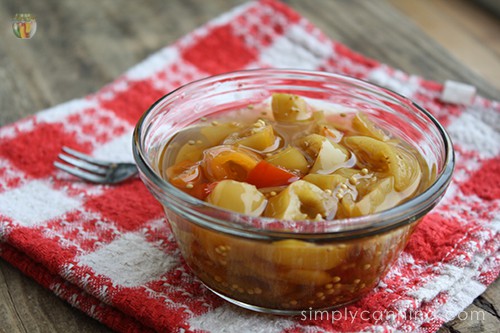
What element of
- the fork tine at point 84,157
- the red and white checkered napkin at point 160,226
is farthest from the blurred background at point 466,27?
the fork tine at point 84,157

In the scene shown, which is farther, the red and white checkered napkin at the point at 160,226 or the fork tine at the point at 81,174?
the fork tine at the point at 81,174

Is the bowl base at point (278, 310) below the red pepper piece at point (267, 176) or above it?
below

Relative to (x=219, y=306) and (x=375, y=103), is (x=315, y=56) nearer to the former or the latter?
(x=375, y=103)

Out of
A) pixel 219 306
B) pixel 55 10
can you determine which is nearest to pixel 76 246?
pixel 219 306

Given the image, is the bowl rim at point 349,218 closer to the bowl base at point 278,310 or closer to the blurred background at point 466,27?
the bowl base at point 278,310

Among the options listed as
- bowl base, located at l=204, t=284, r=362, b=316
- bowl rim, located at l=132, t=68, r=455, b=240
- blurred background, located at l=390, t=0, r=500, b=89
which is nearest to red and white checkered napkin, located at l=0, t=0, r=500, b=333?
bowl base, located at l=204, t=284, r=362, b=316

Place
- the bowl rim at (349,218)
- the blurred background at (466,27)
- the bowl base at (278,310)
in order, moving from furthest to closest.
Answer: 1. the blurred background at (466,27)
2. the bowl base at (278,310)
3. the bowl rim at (349,218)

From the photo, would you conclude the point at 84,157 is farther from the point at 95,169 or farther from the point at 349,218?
the point at 349,218

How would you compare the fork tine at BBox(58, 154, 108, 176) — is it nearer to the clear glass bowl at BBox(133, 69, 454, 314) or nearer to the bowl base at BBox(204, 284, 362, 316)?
the clear glass bowl at BBox(133, 69, 454, 314)

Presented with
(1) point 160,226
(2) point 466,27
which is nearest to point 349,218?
(1) point 160,226
